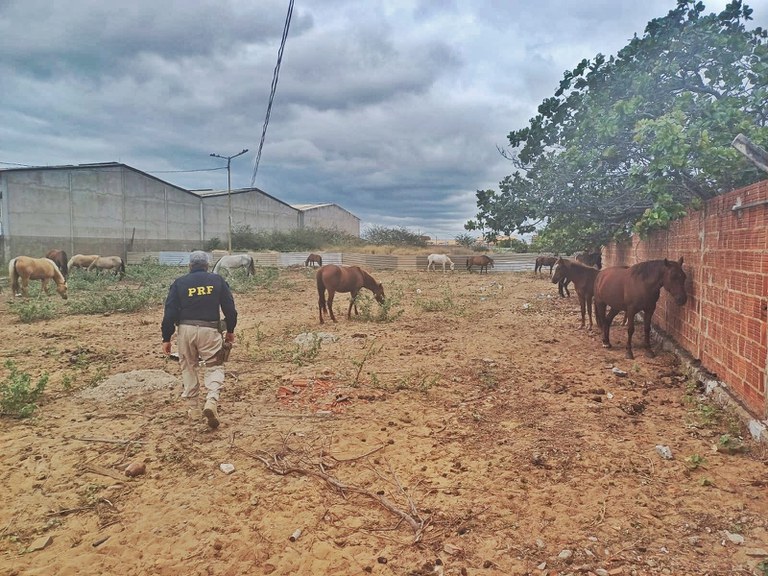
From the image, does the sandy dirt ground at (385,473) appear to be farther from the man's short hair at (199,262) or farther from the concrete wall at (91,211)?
the concrete wall at (91,211)

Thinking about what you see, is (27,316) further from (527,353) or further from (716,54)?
(716,54)

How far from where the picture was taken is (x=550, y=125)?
29.0 feet

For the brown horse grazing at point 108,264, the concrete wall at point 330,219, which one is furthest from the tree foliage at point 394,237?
the brown horse grazing at point 108,264

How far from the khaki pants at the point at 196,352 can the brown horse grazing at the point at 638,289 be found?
5789 mm

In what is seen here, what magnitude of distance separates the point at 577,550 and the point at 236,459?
8.59 ft

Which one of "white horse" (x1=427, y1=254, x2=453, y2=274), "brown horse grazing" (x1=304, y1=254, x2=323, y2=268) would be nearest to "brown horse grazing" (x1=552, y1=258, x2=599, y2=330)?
"white horse" (x1=427, y1=254, x2=453, y2=274)

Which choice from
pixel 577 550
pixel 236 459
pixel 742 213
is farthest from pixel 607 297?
pixel 236 459

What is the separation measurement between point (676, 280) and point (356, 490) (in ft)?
17.6

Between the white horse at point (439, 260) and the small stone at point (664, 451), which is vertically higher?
the white horse at point (439, 260)

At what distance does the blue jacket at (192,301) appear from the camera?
4461 millimetres

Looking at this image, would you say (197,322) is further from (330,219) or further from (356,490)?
(330,219)

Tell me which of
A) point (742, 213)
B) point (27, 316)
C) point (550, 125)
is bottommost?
point (27, 316)

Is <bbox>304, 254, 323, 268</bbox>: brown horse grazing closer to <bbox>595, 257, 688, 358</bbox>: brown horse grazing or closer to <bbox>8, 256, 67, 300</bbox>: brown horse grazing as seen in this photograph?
<bbox>8, 256, 67, 300</bbox>: brown horse grazing

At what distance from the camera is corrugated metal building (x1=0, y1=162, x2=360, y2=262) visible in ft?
83.0
